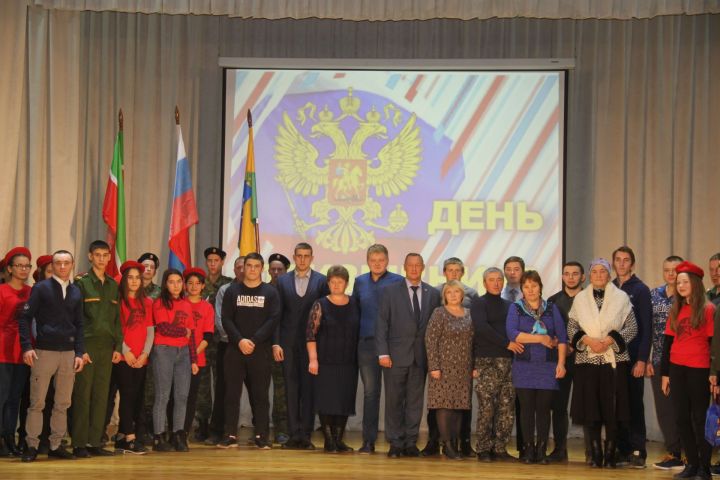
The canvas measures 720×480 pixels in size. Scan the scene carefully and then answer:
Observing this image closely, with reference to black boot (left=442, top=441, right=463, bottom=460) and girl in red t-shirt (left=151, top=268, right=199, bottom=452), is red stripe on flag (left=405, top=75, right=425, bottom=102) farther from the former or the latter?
black boot (left=442, top=441, right=463, bottom=460)

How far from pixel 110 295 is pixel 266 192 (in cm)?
279

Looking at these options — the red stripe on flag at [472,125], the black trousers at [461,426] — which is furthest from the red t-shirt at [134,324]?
the red stripe on flag at [472,125]

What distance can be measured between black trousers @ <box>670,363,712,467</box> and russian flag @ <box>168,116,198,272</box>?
4188 millimetres

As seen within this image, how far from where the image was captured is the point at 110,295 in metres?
6.37

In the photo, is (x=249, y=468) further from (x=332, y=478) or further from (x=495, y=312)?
(x=495, y=312)

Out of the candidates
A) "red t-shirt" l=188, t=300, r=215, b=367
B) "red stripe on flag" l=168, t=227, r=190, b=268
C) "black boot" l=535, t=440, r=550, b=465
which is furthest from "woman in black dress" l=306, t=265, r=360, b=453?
"red stripe on flag" l=168, t=227, r=190, b=268

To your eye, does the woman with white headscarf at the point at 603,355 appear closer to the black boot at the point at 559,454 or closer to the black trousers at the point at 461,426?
the black boot at the point at 559,454

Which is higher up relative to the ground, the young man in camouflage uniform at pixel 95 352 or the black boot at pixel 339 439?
the young man in camouflage uniform at pixel 95 352

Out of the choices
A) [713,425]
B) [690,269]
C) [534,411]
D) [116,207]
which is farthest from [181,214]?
[713,425]

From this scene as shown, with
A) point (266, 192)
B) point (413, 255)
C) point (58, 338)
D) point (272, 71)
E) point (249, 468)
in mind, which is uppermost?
point (272, 71)

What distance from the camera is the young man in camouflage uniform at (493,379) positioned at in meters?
6.48

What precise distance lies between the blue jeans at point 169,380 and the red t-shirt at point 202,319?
0.16m

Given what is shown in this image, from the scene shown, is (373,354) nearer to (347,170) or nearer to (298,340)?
(298,340)

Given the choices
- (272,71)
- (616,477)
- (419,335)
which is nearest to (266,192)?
(272,71)
